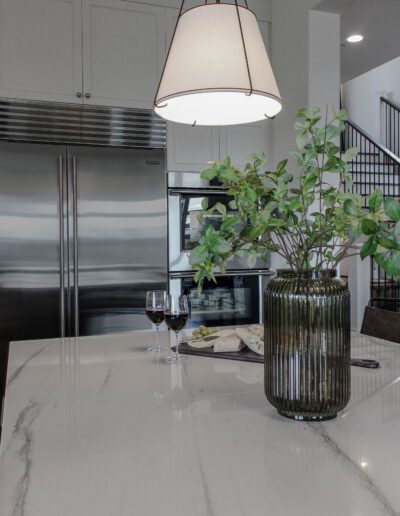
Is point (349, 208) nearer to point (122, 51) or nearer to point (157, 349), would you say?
point (157, 349)

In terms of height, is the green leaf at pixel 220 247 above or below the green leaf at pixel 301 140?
below

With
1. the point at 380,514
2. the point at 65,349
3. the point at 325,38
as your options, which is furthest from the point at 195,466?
the point at 325,38

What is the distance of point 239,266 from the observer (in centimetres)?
320

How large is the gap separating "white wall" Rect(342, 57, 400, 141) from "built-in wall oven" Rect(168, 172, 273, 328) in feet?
19.8

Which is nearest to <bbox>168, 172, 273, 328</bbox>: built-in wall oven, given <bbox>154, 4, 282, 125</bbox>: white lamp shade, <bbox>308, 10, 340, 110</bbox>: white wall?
<bbox>308, 10, 340, 110</bbox>: white wall

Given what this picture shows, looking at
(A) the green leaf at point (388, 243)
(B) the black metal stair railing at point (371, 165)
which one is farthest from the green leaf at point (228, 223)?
(B) the black metal stair railing at point (371, 165)

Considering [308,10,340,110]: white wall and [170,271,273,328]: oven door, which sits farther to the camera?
[170,271,273,328]: oven door

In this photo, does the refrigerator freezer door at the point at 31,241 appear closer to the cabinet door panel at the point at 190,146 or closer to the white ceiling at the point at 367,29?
the cabinet door panel at the point at 190,146

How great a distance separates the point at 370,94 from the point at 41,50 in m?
7.02

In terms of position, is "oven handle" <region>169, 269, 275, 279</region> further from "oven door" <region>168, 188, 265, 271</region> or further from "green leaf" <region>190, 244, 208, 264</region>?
"green leaf" <region>190, 244, 208, 264</region>

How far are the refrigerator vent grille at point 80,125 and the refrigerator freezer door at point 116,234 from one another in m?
0.10

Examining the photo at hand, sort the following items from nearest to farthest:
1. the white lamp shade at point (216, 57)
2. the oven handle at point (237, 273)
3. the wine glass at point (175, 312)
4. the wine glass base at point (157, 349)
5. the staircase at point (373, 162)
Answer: the white lamp shade at point (216, 57)
the wine glass at point (175, 312)
the wine glass base at point (157, 349)
the oven handle at point (237, 273)
the staircase at point (373, 162)

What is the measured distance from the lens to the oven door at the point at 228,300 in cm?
309

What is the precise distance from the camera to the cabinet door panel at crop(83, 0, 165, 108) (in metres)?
2.87
